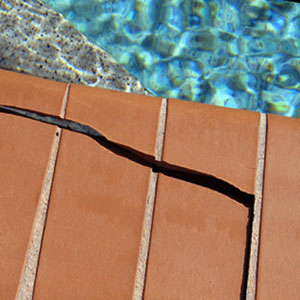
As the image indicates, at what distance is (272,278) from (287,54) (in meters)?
1.51

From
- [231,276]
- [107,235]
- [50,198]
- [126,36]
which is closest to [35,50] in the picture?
[126,36]

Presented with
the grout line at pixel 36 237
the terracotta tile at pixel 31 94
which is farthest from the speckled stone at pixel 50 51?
the grout line at pixel 36 237

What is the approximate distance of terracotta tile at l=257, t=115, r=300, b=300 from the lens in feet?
3.40

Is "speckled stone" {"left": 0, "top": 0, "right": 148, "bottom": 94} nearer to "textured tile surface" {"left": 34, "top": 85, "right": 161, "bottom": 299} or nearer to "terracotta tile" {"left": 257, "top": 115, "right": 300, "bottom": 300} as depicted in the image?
"textured tile surface" {"left": 34, "top": 85, "right": 161, "bottom": 299}

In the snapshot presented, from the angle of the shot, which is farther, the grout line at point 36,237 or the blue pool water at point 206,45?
the blue pool water at point 206,45

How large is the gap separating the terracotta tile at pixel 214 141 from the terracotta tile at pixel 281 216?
5cm

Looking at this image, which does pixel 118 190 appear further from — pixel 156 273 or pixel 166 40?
pixel 166 40

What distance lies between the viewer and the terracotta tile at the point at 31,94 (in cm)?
114

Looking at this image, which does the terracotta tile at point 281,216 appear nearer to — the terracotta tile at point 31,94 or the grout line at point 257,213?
the grout line at point 257,213

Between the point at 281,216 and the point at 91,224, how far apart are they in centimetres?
44

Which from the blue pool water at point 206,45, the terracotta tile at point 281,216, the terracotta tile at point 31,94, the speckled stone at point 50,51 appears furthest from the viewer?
the blue pool water at point 206,45

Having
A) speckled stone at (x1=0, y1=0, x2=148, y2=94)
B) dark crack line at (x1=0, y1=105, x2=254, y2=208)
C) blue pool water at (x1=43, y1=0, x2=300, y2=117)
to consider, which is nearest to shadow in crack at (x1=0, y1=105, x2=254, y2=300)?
dark crack line at (x1=0, y1=105, x2=254, y2=208)

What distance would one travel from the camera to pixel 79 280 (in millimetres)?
1043

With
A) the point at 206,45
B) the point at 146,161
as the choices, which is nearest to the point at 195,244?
the point at 146,161
